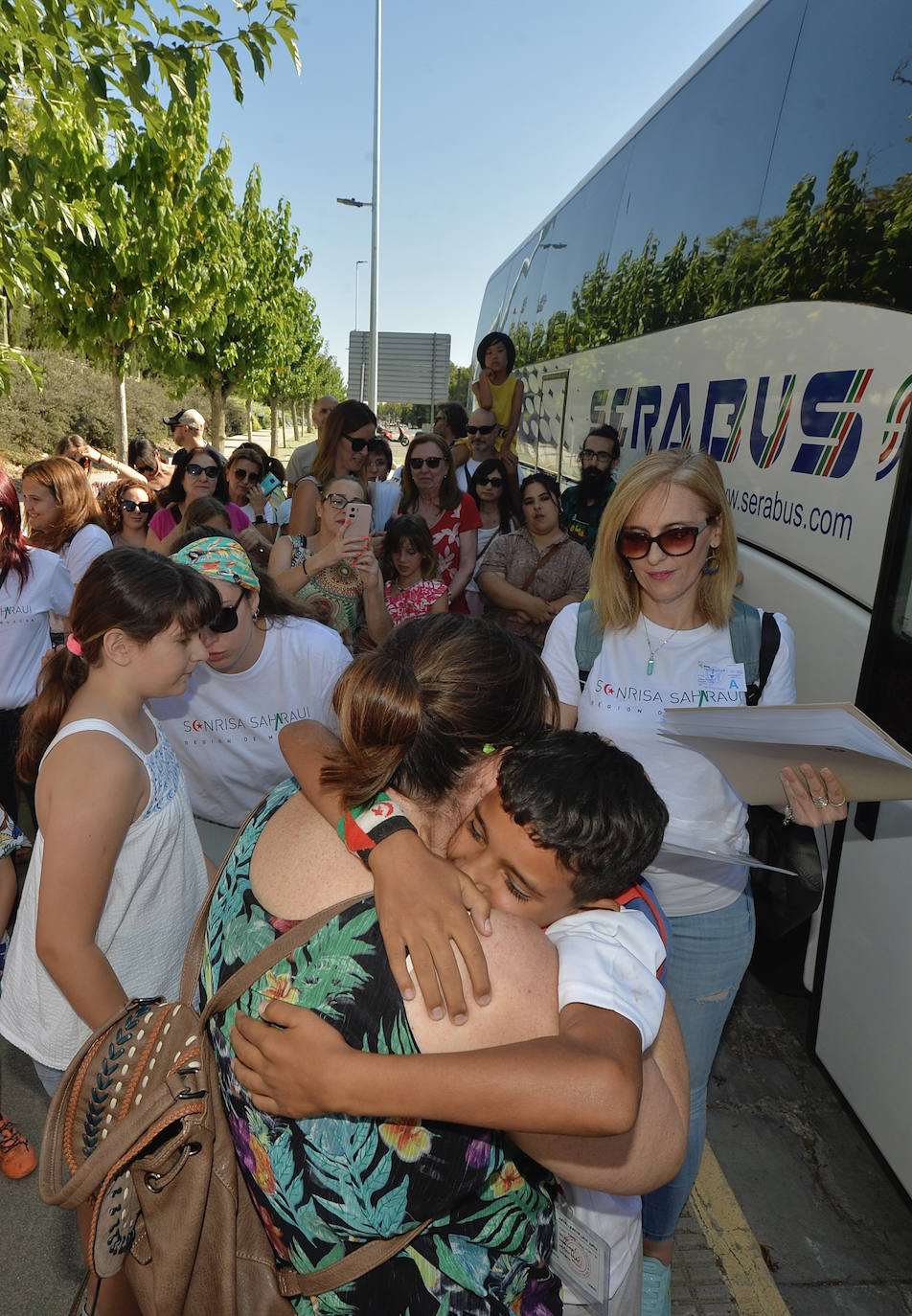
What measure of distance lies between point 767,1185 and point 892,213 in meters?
3.30

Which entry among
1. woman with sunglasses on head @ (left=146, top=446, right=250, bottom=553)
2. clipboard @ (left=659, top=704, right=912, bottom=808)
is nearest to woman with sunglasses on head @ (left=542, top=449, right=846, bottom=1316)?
clipboard @ (left=659, top=704, right=912, bottom=808)

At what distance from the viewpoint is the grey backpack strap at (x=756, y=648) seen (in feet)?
7.46

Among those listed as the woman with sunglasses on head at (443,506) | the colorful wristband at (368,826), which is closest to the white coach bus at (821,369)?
the woman with sunglasses on head at (443,506)

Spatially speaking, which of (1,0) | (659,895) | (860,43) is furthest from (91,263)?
(659,895)

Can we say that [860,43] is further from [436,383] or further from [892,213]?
[436,383]

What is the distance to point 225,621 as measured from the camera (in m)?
2.40

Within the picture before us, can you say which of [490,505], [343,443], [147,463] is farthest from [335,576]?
[147,463]

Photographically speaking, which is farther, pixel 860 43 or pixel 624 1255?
pixel 860 43

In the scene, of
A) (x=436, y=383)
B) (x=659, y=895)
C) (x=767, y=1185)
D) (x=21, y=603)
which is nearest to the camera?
(x=659, y=895)

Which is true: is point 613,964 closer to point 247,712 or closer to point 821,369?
point 247,712

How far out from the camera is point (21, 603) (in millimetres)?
3705

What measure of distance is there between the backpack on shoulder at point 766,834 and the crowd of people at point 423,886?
0.03 meters

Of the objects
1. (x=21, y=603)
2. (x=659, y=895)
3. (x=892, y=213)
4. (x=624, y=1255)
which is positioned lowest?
Answer: (x=624, y=1255)

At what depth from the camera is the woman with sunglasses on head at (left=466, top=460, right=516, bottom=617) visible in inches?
246
